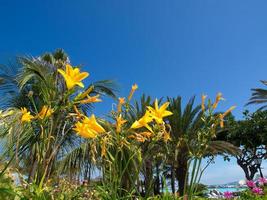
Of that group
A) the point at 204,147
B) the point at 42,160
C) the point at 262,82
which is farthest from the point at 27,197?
the point at 262,82

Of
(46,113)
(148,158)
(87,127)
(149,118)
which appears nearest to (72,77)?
(46,113)

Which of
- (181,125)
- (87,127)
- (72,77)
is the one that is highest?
(181,125)

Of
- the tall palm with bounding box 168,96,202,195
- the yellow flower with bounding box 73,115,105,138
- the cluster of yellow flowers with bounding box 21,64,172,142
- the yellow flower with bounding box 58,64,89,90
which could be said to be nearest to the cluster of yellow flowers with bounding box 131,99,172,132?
the cluster of yellow flowers with bounding box 21,64,172,142

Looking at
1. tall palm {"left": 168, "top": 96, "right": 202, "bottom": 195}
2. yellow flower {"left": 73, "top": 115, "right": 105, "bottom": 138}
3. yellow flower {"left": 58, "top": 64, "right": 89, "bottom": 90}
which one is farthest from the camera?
tall palm {"left": 168, "top": 96, "right": 202, "bottom": 195}

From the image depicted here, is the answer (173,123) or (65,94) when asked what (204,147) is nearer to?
(65,94)

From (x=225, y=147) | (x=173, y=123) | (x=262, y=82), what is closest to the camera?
(x=173, y=123)

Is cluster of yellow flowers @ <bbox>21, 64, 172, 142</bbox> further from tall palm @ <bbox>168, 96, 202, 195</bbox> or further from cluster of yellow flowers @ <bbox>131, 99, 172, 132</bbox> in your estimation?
tall palm @ <bbox>168, 96, 202, 195</bbox>

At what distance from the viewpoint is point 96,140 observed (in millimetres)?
1789

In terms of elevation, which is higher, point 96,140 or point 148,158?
point 148,158

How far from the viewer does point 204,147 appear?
1.60 m

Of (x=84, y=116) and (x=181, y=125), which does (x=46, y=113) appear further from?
(x=181, y=125)

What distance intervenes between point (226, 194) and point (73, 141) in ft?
17.7

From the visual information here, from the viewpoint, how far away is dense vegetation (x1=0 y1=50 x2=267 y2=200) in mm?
1483

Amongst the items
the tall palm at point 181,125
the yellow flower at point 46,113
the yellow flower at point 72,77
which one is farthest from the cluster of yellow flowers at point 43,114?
the tall palm at point 181,125
